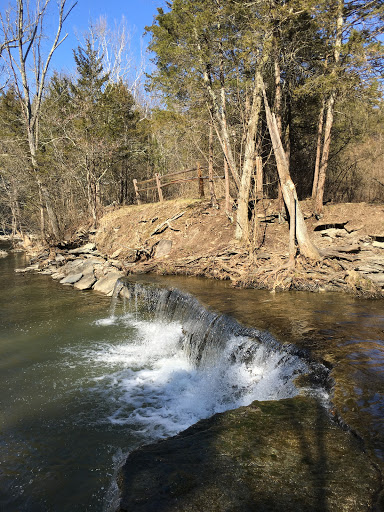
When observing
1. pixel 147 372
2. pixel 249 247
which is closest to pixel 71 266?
pixel 249 247

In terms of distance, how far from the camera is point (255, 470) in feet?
9.30

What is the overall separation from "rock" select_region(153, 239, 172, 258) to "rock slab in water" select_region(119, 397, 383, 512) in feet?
35.9

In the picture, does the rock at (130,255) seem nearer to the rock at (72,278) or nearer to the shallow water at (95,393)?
the rock at (72,278)

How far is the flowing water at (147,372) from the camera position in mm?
4148

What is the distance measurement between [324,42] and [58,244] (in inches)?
594

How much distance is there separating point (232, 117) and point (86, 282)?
31.3 ft

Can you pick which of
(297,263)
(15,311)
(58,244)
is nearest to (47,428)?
(15,311)

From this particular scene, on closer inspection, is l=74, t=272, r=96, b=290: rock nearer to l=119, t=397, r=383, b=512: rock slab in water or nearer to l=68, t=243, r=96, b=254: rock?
l=68, t=243, r=96, b=254: rock

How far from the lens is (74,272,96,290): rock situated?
1360 centimetres

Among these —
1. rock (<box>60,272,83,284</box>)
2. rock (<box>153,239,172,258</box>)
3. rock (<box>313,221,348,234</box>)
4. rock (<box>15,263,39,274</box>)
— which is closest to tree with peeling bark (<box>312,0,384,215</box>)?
rock (<box>313,221,348,234</box>)

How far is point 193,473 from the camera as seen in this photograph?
2846 mm

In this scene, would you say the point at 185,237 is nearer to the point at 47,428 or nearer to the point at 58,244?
the point at 58,244

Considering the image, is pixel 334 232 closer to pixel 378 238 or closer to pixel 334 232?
pixel 334 232

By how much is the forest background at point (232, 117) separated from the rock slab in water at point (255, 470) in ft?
24.9
